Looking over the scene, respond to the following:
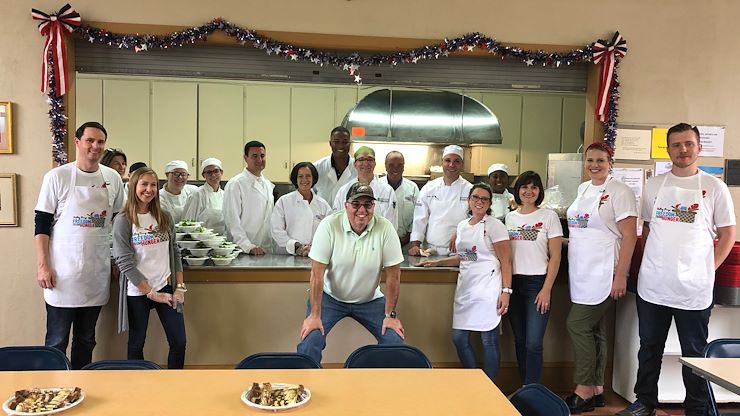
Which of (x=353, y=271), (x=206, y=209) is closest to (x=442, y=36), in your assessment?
(x=353, y=271)

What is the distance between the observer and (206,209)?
483 centimetres

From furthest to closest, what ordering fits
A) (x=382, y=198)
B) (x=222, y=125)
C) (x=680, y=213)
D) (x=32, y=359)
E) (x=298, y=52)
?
(x=222, y=125), (x=382, y=198), (x=298, y=52), (x=680, y=213), (x=32, y=359)

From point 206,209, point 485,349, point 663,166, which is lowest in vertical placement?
point 485,349

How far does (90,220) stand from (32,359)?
1129mm

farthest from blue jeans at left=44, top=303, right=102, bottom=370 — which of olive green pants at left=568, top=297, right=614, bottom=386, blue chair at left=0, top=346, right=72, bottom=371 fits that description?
olive green pants at left=568, top=297, right=614, bottom=386

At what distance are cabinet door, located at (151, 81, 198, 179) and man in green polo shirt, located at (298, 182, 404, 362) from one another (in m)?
4.12

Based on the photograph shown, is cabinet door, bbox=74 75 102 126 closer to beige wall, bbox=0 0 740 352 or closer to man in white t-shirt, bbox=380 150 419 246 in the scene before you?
beige wall, bbox=0 0 740 352

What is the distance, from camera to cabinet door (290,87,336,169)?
700 centimetres

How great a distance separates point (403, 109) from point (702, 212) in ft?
12.6

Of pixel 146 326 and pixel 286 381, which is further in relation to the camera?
pixel 146 326

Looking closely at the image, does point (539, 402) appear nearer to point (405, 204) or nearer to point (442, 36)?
point (442, 36)

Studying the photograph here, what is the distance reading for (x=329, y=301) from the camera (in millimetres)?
3348

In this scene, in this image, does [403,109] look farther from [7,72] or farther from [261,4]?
[7,72]

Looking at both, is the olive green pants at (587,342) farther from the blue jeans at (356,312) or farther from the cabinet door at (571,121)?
the cabinet door at (571,121)
